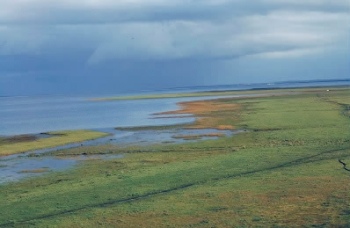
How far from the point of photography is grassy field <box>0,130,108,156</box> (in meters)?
38.8

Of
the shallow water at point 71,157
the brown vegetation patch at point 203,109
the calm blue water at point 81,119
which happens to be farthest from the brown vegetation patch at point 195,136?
the brown vegetation patch at point 203,109

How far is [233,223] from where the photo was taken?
15852mm

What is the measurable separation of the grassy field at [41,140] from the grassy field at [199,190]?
402 inches

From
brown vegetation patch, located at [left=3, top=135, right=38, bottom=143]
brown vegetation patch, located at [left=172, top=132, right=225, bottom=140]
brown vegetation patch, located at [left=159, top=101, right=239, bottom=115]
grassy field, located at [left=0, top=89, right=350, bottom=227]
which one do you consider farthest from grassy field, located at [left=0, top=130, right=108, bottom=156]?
brown vegetation patch, located at [left=159, top=101, right=239, bottom=115]

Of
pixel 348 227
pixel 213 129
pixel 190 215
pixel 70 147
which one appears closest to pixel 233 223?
pixel 190 215

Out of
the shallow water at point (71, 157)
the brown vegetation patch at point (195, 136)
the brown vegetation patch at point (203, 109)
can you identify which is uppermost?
the brown vegetation patch at point (203, 109)

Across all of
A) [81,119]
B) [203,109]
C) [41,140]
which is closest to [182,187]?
[41,140]

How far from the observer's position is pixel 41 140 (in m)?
43.9

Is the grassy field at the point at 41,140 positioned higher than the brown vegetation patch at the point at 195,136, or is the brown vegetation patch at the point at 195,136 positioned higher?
the brown vegetation patch at the point at 195,136

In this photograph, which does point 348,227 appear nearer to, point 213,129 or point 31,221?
point 31,221

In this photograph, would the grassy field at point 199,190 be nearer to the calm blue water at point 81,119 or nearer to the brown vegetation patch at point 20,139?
the brown vegetation patch at point 20,139

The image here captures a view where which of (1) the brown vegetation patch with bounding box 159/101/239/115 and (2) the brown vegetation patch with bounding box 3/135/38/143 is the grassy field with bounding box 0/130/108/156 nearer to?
(2) the brown vegetation patch with bounding box 3/135/38/143

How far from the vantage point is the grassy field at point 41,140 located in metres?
38.8

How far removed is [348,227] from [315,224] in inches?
39.1
